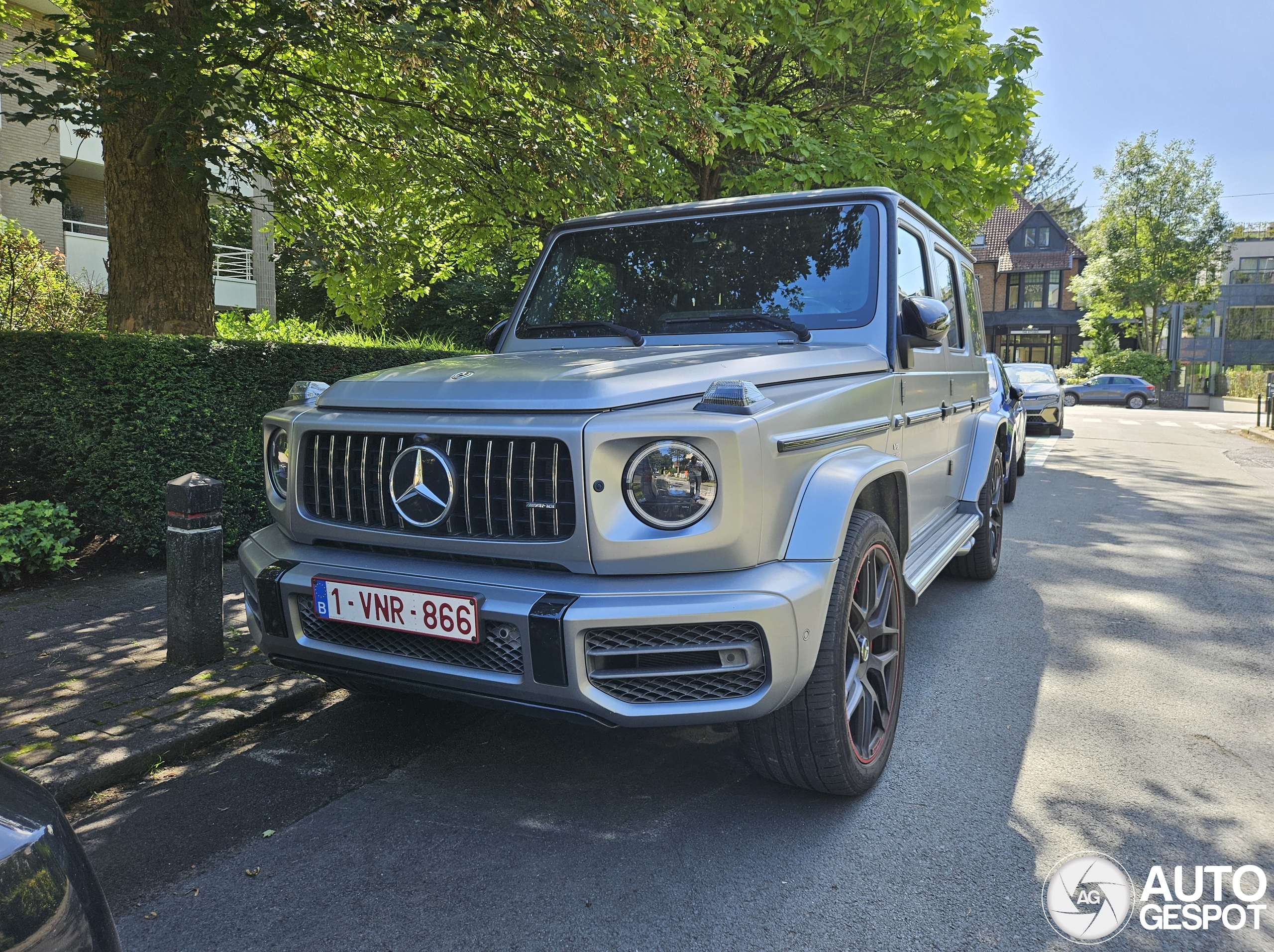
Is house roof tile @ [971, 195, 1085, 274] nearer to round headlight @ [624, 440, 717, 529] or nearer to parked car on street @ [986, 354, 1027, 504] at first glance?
parked car on street @ [986, 354, 1027, 504]

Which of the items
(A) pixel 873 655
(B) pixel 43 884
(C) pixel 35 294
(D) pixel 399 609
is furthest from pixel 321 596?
(C) pixel 35 294

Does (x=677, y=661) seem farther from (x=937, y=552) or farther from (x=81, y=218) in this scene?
(x=81, y=218)

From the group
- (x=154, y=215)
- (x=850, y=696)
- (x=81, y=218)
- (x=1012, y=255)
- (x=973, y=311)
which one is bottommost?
(x=850, y=696)

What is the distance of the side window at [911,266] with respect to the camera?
3.75m

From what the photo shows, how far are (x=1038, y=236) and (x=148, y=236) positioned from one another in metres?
50.7

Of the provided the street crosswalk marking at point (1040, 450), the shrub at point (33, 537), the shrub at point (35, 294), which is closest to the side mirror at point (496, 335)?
the shrub at point (33, 537)

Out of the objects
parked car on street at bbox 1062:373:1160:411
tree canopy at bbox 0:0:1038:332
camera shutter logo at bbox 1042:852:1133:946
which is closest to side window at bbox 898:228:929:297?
camera shutter logo at bbox 1042:852:1133:946

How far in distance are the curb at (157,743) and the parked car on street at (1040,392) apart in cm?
1750

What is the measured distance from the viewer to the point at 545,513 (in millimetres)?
2492

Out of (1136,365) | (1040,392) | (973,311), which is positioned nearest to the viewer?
(973,311)

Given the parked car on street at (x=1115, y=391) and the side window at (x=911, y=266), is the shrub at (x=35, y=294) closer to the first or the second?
the side window at (x=911, y=266)

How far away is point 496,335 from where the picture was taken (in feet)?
14.1

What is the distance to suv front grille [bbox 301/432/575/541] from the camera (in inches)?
97.4

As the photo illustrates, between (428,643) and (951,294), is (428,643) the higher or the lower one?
the lower one
